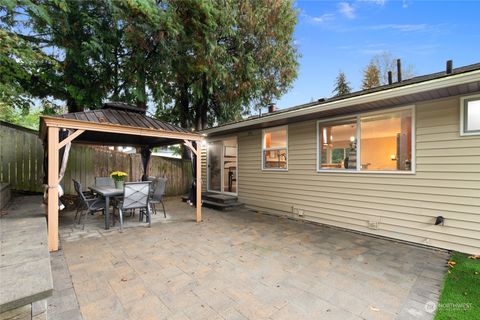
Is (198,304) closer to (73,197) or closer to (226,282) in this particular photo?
(226,282)

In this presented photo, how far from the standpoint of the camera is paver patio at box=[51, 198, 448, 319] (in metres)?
2.11

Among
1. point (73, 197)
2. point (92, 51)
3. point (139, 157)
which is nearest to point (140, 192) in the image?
point (73, 197)

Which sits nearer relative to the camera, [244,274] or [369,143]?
[244,274]

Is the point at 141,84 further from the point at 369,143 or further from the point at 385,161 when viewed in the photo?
the point at 385,161

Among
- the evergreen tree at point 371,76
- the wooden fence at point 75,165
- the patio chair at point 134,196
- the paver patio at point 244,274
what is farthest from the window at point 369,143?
the evergreen tree at point 371,76

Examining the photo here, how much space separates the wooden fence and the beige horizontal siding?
212 inches

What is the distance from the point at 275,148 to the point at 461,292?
447 cm

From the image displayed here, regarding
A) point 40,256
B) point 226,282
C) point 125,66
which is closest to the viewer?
point 40,256

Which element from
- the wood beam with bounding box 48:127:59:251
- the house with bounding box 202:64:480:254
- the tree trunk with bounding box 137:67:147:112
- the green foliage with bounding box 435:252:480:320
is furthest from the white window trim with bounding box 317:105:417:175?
the tree trunk with bounding box 137:67:147:112

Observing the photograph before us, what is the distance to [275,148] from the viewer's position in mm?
6285

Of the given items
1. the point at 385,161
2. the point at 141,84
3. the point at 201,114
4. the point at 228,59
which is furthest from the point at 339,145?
the point at 201,114

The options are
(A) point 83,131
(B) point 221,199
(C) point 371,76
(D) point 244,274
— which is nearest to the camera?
(D) point 244,274

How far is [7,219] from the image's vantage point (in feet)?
12.1

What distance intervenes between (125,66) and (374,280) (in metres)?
8.85
